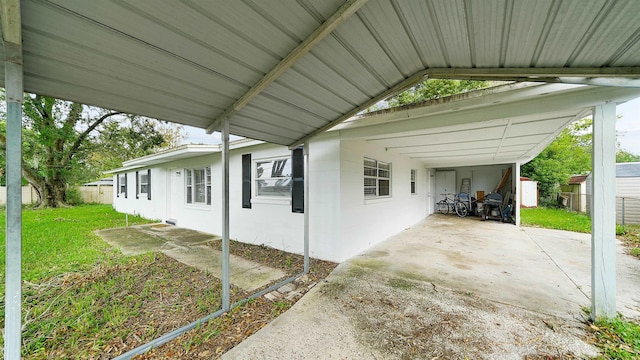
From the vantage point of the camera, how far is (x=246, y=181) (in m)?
5.94

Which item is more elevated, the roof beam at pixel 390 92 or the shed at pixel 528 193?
the roof beam at pixel 390 92

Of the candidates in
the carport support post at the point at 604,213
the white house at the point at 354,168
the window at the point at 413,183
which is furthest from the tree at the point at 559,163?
the carport support post at the point at 604,213

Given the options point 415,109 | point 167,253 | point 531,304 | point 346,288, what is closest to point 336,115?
point 415,109

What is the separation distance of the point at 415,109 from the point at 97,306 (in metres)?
4.82

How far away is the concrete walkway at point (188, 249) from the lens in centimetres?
376

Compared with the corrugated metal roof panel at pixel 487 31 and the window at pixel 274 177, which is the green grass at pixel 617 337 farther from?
the window at pixel 274 177

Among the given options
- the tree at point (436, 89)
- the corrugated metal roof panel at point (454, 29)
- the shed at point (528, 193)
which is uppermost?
the tree at point (436, 89)

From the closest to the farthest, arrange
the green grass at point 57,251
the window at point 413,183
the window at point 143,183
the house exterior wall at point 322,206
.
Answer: the green grass at point 57,251 < the house exterior wall at point 322,206 < the window at point 413,183 < the window at point 143,183

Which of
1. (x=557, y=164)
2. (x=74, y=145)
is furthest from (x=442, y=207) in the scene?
(x=74, y=145)

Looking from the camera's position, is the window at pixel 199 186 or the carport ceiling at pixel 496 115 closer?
the carport ceiling at pixel 496 115

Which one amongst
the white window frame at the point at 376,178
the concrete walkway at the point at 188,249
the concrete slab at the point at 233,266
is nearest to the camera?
the concrete slab at the point at 233,266

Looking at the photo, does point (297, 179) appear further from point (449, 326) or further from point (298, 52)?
point (449, 326)

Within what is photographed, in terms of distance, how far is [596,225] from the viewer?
97.9 inches

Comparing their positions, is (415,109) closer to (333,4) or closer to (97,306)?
(333,4)
